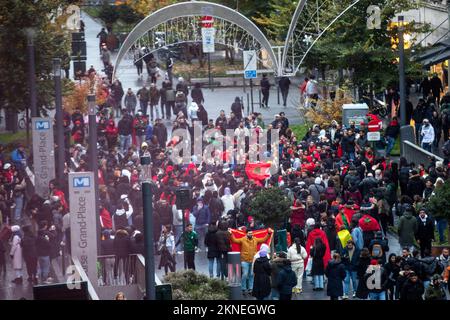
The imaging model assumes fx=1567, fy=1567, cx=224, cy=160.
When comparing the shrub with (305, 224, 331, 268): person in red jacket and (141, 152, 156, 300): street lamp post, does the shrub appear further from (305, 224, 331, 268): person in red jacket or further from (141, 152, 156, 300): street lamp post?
(141, 152, 156, 300): street lamp post

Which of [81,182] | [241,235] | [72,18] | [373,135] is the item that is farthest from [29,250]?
[72,18]

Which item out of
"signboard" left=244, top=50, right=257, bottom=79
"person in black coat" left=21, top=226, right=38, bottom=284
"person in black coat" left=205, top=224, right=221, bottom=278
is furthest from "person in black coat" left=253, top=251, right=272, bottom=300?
"signboard" left=244, top=50, right=257, bottom=79

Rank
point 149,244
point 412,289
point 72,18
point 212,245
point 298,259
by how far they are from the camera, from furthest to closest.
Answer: point 72,18 → point 212,245 → point 298,259 → point 412,289 → point 149,244

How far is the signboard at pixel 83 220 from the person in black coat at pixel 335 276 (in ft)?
14.2

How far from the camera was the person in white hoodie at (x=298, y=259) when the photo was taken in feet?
94.7

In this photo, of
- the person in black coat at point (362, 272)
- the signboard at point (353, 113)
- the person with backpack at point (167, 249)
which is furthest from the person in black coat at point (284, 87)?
the person in black coat at point (362, 272)

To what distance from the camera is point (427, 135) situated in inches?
1609

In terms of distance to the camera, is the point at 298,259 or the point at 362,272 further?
the point at 298,259

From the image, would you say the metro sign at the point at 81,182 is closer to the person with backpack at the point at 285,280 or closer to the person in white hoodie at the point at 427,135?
the person with backpack at the point at 285,280

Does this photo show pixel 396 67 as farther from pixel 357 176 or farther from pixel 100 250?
pixel 100 250

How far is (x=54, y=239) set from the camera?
30.7 m

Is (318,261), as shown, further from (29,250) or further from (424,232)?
(29,250)

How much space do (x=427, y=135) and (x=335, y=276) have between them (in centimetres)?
1390

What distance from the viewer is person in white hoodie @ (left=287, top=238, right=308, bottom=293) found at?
28.9m
